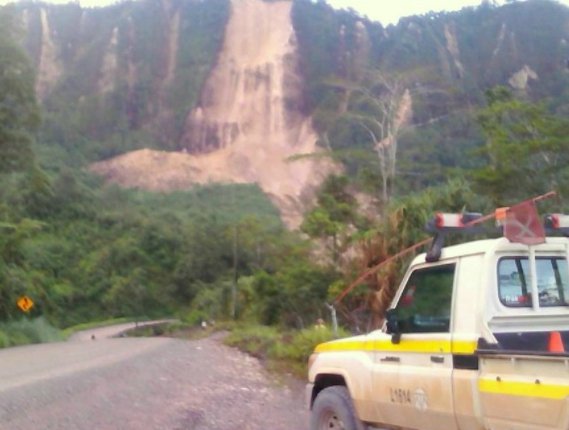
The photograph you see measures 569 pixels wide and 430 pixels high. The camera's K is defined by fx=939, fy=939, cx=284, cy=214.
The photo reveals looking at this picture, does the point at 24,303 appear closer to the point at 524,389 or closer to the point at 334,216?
the point at 334,216

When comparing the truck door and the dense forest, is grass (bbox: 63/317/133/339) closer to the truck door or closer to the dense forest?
the dense forest

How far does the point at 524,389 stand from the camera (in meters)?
5.78

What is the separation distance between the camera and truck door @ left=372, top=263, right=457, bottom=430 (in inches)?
262

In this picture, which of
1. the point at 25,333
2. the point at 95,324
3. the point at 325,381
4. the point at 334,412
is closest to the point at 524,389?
the point at 334,412

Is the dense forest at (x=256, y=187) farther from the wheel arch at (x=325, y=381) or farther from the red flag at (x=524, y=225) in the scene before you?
the red flag at (x=524, y=225)

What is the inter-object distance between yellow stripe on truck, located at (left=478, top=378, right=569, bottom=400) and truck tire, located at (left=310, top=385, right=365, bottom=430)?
1.95 metres

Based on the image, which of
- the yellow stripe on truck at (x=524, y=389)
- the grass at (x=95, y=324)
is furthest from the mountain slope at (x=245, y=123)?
the yellow stripe on truck at (x=524, y=389)

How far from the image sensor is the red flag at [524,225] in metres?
6.70

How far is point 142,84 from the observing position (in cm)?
Result: 8419

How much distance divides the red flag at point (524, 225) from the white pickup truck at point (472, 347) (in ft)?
0.31

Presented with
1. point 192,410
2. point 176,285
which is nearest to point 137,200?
point 176,285

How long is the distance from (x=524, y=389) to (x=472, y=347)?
651 mm

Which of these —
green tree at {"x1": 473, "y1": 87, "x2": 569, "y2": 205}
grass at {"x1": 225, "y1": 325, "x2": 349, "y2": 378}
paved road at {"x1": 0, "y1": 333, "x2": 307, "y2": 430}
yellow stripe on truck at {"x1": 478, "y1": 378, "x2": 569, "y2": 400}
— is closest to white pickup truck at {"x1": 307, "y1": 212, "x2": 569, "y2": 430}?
yellow stripe on truck at {"x1": 478, "y1": 378, "x2": 569, "y2": 400}

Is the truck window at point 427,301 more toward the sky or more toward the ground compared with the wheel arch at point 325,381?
more toward the sky
